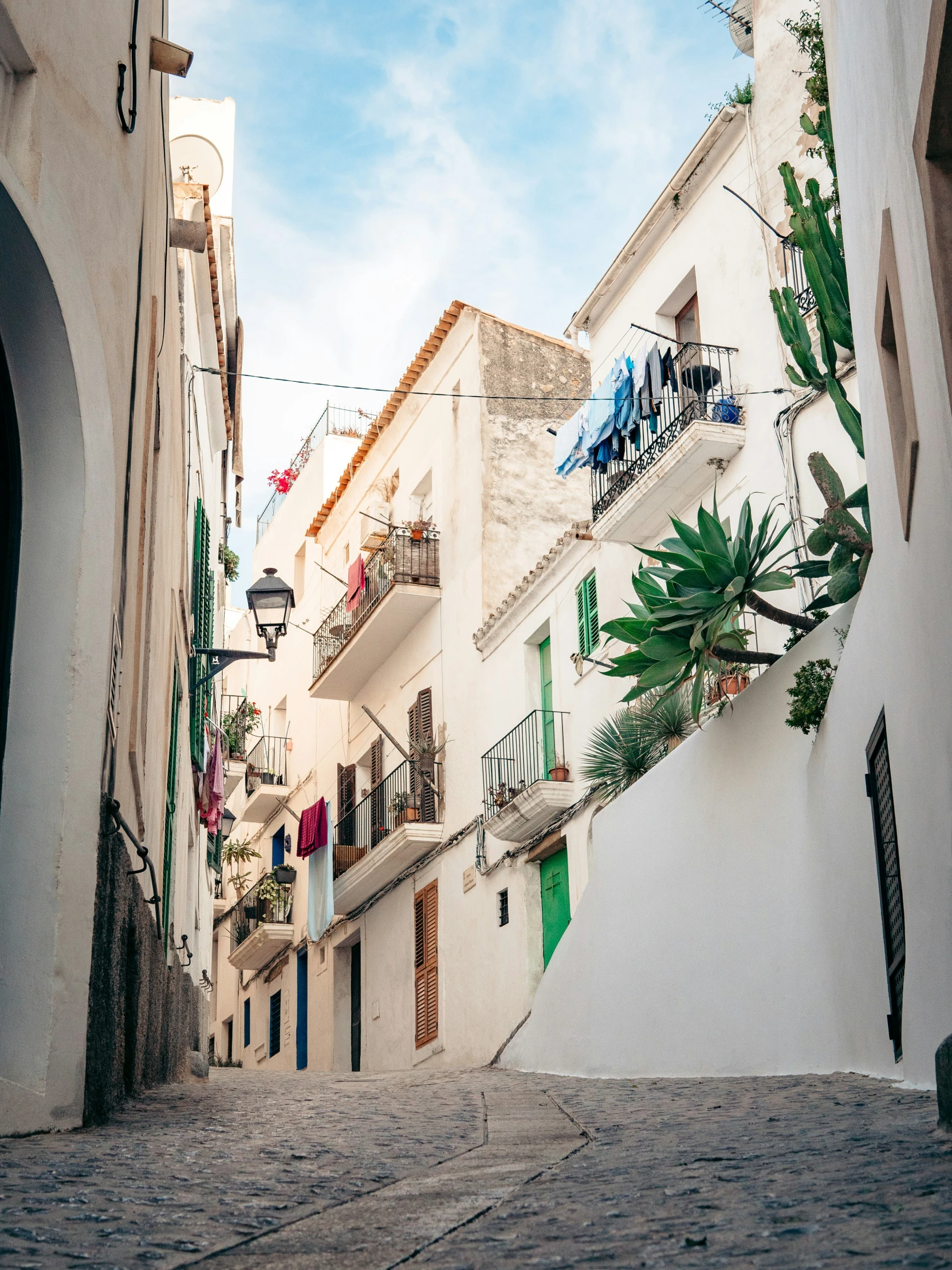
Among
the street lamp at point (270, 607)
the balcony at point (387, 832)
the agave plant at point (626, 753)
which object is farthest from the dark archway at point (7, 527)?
the balcony at point (387, 832)

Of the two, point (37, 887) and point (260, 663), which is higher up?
point (260, 663)

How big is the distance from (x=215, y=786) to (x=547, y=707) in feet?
16.3

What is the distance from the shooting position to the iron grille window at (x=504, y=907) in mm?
19062

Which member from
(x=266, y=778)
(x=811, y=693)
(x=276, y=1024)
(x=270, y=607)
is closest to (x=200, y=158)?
(x=270, y=607)

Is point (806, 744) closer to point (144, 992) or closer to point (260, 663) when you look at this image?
point (144, 992)

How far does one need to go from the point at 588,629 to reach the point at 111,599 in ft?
41.1

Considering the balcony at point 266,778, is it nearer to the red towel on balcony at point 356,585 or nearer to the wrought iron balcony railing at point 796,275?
the red towel on balcony at point 356,585

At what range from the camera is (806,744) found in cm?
959

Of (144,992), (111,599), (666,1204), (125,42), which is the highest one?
(125,42)

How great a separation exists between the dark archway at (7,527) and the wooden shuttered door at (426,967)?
16.6m

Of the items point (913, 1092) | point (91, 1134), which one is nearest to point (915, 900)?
point (913, 1092)

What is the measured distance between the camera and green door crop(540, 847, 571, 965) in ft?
58.0

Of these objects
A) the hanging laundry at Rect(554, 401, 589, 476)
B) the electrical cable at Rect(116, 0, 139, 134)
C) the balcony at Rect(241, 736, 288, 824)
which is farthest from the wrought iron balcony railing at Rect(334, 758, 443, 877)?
the electrical cable at Rect(116, 0, 139, 134)

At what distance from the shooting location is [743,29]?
1758 cm
